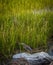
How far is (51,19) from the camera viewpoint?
447 centimetres

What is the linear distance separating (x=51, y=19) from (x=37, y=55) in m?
1.18

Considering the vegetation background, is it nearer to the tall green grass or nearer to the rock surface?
the tall green grass

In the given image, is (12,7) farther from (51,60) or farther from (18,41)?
(51,60)

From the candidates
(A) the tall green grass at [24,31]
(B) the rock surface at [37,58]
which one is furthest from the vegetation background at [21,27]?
(B) the rock surface at [37,58]

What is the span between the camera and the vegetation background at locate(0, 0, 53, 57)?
11.9ft

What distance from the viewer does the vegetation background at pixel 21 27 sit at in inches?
143

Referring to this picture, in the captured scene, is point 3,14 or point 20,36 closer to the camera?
point 20,36

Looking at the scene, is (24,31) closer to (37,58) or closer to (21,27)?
(21,27)

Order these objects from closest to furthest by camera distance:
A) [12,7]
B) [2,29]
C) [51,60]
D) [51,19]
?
[51,60], [2,29], [51,19], [12,7]

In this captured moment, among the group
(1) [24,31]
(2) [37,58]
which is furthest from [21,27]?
(2) [37,58]

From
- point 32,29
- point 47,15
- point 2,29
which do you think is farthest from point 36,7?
point 2,29

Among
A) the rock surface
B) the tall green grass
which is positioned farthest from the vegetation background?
the rock surface

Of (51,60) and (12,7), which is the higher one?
(12,7)

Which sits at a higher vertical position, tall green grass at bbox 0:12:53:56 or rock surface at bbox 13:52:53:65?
tall green grass at bbox 0:12:53:56
